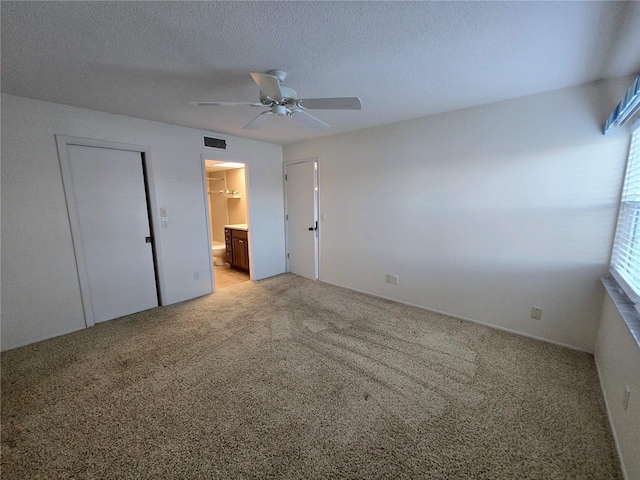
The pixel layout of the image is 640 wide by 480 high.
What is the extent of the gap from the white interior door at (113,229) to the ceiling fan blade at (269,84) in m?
2.34

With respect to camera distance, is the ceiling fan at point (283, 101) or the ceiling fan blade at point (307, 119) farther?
the ceiling fan blade at point (307, 119)

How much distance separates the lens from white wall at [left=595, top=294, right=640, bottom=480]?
133cm

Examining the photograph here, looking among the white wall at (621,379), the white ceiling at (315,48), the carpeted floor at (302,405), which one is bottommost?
the carpeted floor at (302,405)

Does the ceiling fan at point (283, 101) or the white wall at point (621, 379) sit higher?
the ceiling fan at point (283, 101)

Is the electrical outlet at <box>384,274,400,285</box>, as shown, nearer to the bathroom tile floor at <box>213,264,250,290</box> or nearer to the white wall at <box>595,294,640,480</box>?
the white wall at <box>595,294,640,480</box>

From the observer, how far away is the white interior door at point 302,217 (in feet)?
14.5

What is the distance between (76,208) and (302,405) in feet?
9.93

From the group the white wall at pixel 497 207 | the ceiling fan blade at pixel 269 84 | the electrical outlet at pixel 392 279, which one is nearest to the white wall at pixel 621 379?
the white wall at pixel 497 207

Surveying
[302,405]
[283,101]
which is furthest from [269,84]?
[302,405]

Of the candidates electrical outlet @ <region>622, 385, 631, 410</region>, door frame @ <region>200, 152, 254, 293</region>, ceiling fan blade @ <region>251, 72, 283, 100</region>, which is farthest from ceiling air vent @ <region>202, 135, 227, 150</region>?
electrical outlet @ <region>622, 385, 631, 410</region>

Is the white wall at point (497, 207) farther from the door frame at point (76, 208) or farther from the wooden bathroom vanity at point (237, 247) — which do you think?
the door frame at point (76, 208)

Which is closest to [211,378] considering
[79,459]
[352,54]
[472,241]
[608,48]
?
[79,459]

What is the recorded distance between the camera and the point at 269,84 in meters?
1.71

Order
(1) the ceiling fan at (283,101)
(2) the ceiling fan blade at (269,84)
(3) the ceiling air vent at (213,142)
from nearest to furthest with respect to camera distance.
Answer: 1. (2) the ceiling fan blade at (269,84)
2. (1) the ceiling fan at (283,101)
3. (3) the ceiling air vent at (213,142)
